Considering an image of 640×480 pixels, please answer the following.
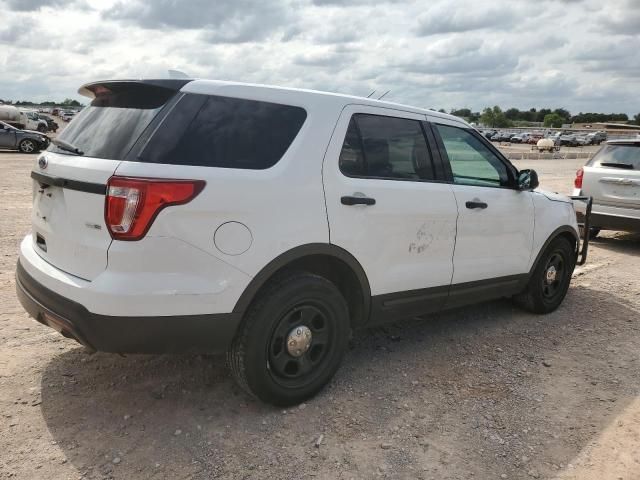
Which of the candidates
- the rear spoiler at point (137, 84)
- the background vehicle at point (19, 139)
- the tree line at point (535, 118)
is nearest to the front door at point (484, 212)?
the rear spoiler at point (137, 84)

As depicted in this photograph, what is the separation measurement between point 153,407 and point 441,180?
2480 millimetres

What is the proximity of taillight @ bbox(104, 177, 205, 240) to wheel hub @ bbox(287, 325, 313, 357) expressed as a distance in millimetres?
1082

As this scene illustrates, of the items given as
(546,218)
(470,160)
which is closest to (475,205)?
(470,160)

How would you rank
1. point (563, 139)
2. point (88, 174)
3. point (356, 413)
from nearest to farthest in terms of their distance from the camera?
point (88, 174)
point (356, 413)
point (563, 139)

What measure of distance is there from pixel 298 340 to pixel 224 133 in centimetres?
127

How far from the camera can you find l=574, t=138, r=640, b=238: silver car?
26.9ft

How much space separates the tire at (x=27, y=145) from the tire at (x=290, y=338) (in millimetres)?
22415

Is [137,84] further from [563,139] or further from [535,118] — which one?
[535,118]

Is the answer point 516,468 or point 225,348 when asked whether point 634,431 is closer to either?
point 516,468

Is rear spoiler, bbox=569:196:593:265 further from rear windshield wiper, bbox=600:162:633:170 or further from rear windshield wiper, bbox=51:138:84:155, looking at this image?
rear windshield wiper, bbox=51:138:84:155

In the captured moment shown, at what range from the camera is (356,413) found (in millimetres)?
3418

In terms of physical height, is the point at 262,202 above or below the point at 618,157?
above

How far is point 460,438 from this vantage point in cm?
321

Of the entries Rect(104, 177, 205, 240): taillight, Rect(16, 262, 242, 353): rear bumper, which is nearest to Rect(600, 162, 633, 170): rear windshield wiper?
Rect(16, 262, 242, 353): rear bumper
